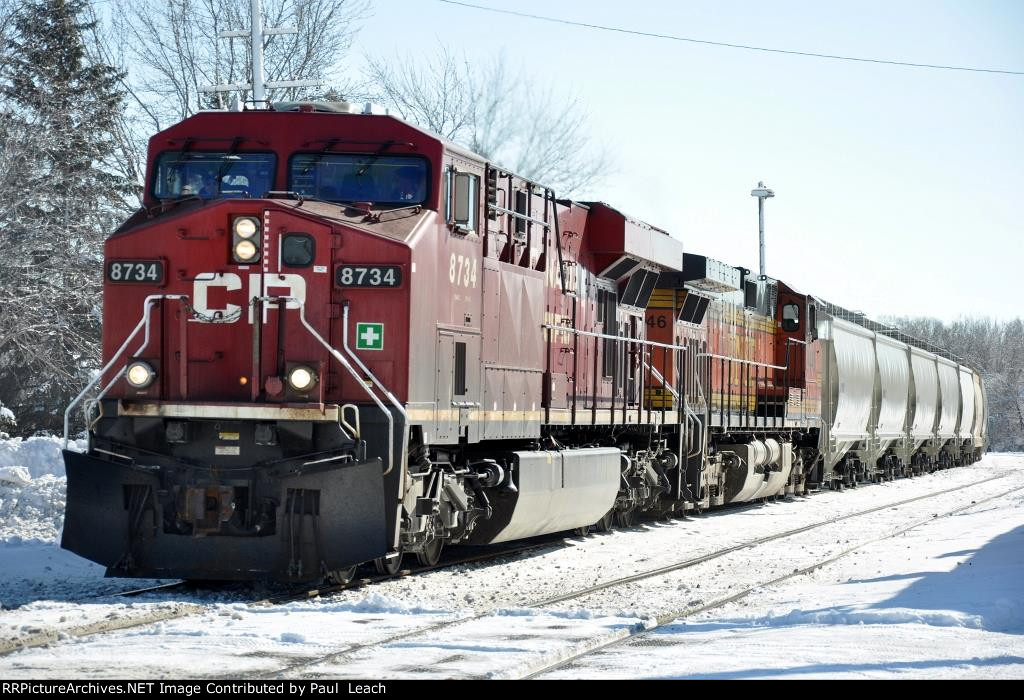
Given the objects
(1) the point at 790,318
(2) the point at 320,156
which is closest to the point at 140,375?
(2) the point at 320,156

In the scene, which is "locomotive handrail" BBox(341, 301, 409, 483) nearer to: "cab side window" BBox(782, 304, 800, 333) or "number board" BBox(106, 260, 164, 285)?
"number board" BBox(106, 260, 164, 285)

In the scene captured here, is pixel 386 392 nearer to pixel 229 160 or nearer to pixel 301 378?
pixel 301 378

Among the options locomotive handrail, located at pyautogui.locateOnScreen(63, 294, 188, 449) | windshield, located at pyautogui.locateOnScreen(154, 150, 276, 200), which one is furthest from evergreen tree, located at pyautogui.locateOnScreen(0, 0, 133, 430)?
locomotive handrail, located at pyautogui.locateOnScreen(63, 294, 188, 449)

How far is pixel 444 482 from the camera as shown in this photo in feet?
36.0

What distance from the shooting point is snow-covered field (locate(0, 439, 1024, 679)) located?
6.99m

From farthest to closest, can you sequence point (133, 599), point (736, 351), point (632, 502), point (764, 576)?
point (736, 351)
point (632, 502)
point (764, 576)
point (133, 599)

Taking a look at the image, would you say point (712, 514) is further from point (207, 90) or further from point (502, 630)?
point (502, 630)

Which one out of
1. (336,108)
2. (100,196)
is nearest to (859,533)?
(336,108)

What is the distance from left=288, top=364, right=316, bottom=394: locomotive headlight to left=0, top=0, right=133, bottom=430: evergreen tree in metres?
12.5

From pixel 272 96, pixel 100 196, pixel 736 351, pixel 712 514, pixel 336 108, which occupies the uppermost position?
pixel 272 96

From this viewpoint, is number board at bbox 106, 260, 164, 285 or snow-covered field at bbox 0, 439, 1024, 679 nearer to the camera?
snow-covered field at bbox 0, 439, 1024, 679

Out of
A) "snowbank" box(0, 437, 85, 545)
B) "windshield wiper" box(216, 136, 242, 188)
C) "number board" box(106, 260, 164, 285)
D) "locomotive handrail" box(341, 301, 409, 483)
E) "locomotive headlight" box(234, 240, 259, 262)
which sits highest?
"windshield wiper" box(216, 136, 242, 188)

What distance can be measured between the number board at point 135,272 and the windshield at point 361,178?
1.34m
